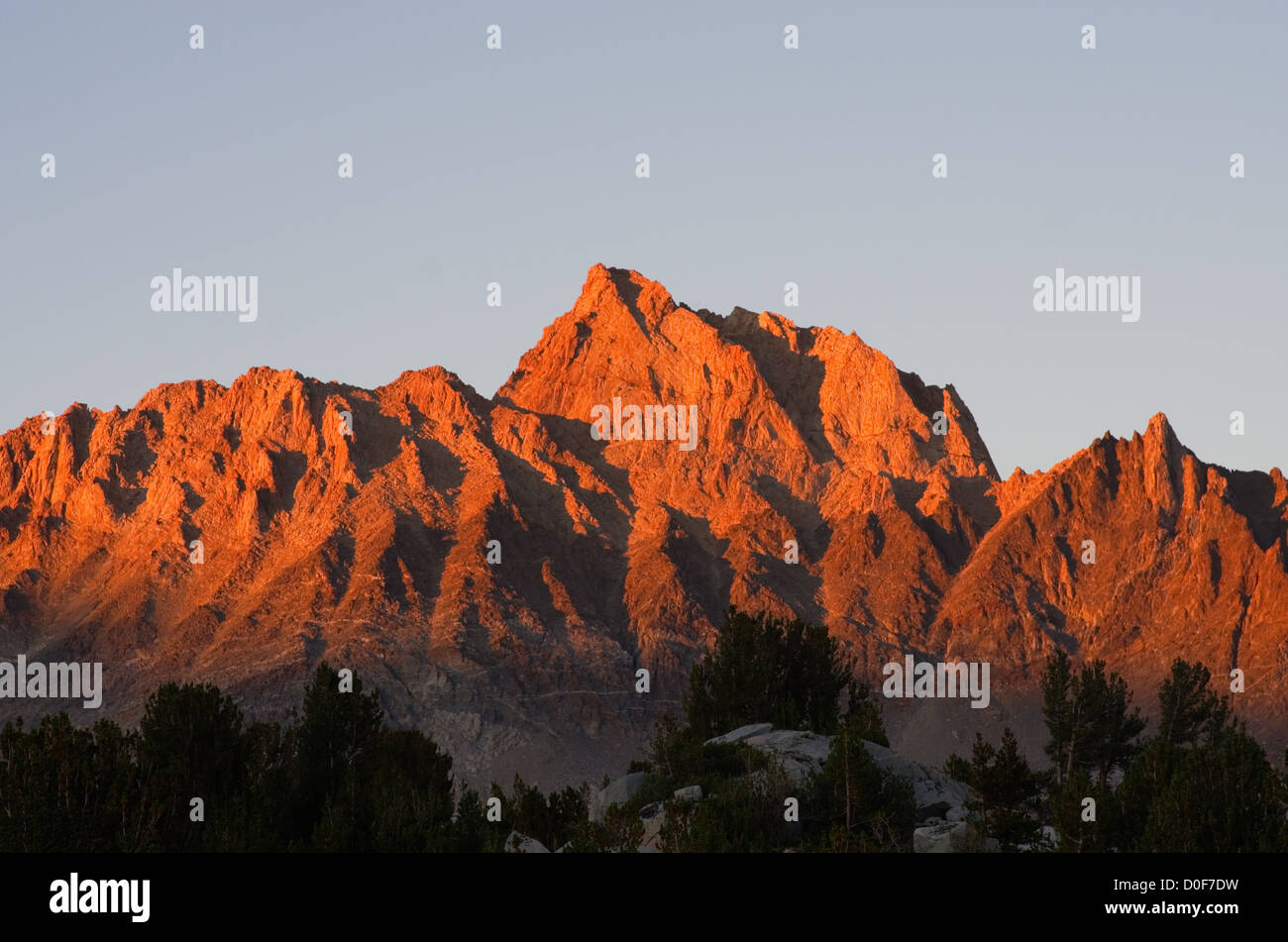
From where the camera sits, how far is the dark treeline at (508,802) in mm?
56438

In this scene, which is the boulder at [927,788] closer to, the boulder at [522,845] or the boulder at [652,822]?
the boulder at [652,822]

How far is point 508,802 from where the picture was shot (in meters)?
87.2

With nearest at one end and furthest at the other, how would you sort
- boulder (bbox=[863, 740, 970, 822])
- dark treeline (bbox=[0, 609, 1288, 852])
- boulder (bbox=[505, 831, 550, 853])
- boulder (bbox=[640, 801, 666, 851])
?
dark treeline (bbox=[0, 609, 1288, 852]), boulder (bbox=[505, 831, 550, 853]), boulder (bbox=[640, 801, 666, 851]), boulder (bbox=[863, 740, 970, 822])

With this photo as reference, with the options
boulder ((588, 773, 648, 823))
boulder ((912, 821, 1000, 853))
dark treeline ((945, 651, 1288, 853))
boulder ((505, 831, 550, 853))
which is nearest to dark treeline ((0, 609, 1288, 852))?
dark treeline ((945, 651, 1288, 853))

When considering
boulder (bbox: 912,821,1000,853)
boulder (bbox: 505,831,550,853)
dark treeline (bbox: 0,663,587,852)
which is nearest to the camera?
boulder (bbox: 912,821,1000,853)

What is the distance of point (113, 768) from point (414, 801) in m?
10.4

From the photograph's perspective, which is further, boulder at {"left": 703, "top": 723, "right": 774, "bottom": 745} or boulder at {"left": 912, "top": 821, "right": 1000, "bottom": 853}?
boulder at {"left": 703, "top": 723, "right": 774, "bottom": 745}

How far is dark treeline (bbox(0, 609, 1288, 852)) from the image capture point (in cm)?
5644

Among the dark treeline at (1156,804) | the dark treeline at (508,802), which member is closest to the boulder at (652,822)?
the dark treeline at (508,802)

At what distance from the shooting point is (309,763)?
7844 cm

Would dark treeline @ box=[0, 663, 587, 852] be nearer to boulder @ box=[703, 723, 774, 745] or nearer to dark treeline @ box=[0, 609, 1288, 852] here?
dark treeline @ box=[0, 609, 1288, 852]
